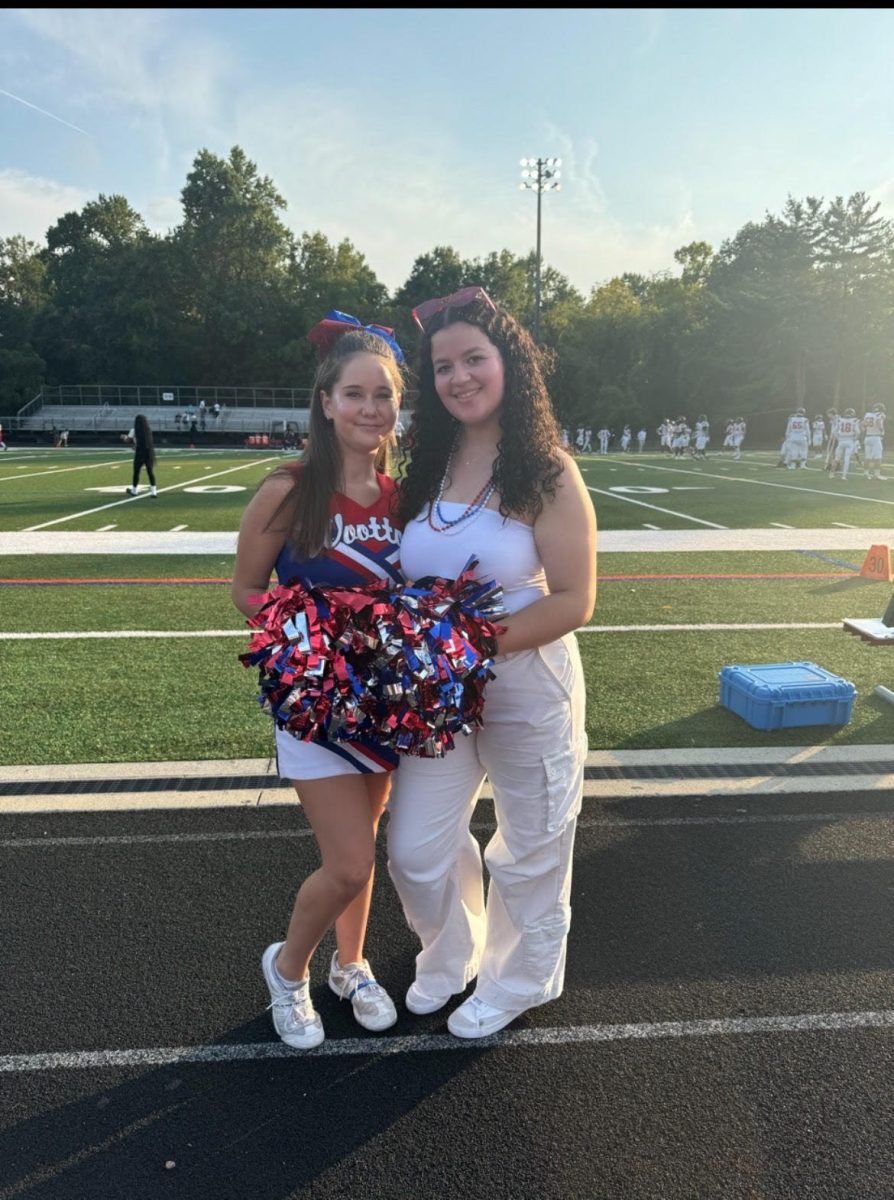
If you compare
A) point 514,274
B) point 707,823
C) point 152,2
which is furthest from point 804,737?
point 514,274

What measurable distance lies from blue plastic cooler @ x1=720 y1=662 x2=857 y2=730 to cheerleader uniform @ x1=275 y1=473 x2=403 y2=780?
2942 millimetres

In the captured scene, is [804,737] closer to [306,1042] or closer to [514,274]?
[306,1042]

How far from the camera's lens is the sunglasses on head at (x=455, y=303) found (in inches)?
89.7

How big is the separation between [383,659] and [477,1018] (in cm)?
120

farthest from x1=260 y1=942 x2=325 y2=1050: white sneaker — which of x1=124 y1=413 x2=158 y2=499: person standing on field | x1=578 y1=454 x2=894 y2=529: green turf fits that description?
x1=124 y1=413 x2=158 y2=499: person standing on field

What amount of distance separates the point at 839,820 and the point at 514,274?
8675 centimetres

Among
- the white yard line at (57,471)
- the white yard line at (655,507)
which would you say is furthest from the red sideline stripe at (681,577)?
the white yard line at (57,471)

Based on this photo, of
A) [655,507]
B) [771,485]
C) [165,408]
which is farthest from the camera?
[165,408]

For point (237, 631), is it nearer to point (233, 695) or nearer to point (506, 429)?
point (233, 695)

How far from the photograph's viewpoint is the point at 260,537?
228cm

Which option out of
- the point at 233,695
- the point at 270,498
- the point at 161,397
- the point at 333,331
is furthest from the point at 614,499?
the point at 161,397

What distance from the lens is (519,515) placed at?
2.22m

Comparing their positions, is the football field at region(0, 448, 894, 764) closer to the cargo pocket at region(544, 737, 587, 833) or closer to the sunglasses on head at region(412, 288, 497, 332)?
the cargo pocket at region(544, 737, 587, 833)

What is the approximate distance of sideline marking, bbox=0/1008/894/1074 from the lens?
240cm
